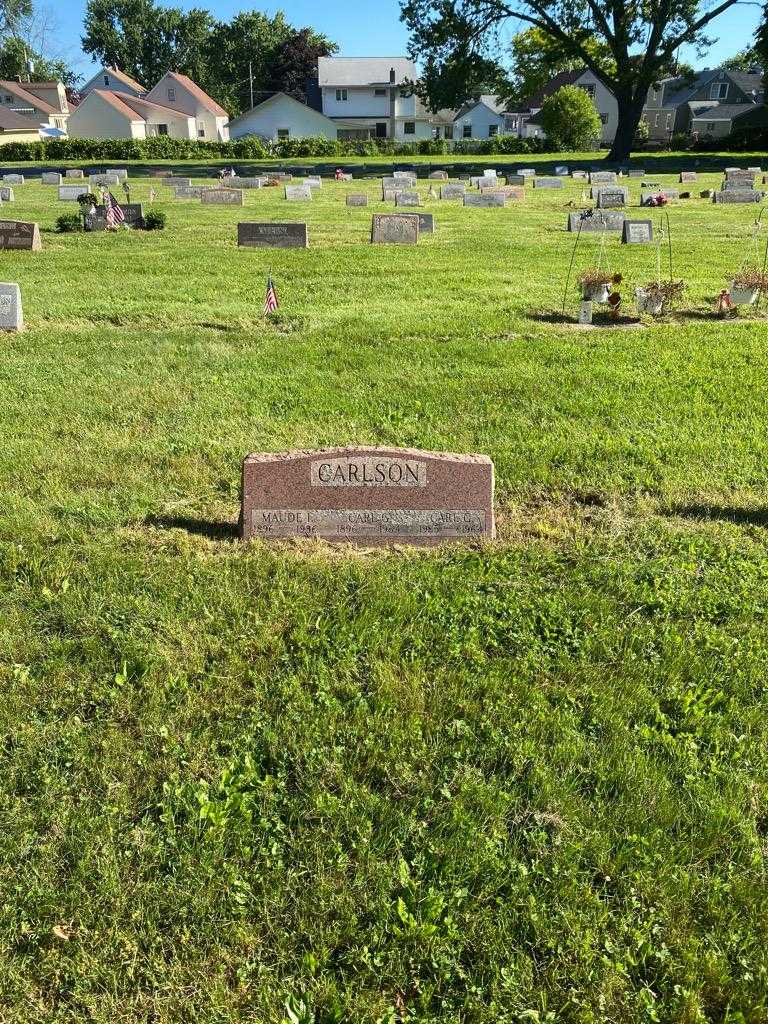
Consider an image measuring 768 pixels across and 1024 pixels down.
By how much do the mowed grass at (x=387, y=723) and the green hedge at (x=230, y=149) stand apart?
59560 millimetres

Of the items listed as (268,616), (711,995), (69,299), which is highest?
(69,299)

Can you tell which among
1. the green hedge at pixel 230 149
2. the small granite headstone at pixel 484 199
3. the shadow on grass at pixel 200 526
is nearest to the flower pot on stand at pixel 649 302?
the shadow on grass at pixel 200 526

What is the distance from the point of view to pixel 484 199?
1133 inches

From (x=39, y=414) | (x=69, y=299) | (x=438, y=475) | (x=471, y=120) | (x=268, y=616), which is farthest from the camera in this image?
(x=471, y=120)

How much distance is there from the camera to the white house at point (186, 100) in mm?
80250

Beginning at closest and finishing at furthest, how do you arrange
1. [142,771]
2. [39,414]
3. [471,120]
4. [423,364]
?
[142,771]
[39,414]
[423,364]
[471,120]

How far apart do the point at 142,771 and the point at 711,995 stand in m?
2.23

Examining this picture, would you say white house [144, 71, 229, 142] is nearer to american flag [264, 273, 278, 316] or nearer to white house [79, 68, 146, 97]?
white house [79, 68, 146, 97]

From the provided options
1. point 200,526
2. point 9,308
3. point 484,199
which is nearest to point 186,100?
point 484,199

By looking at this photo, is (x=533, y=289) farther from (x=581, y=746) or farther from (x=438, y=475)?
(x=581, y=746)

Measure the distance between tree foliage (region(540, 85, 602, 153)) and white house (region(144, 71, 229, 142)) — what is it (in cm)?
3613

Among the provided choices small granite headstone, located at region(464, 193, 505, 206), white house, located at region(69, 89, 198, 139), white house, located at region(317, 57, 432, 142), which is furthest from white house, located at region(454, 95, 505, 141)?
small granite headstone, located at region(464, 193, 505, 206)

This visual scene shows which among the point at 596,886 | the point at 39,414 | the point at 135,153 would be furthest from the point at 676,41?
the point at 596,886

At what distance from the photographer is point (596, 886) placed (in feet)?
9.07
